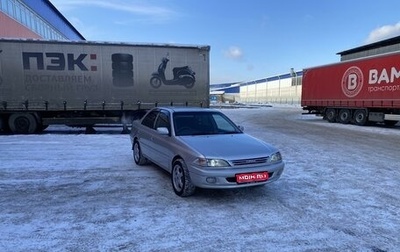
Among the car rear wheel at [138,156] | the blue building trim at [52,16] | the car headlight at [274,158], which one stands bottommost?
the car rear wheel at [138,156]

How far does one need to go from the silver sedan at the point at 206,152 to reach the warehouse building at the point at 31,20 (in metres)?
19.0

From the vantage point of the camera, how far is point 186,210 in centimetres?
483

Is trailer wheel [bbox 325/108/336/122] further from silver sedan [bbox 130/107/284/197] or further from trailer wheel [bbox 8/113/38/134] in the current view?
trailer wheel [bbox 8/113/38/134]

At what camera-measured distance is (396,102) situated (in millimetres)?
17609

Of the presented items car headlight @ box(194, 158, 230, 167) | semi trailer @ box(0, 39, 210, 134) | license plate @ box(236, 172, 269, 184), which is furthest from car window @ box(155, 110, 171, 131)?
semi trailer @ box(0, 39, 210, 134)

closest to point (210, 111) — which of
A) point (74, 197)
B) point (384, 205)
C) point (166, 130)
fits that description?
point (166, 130)

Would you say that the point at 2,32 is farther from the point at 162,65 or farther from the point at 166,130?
the point at 166,130

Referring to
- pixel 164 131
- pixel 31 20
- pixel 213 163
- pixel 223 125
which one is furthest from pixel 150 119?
pixel 31 20

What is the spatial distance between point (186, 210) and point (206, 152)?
0.91m

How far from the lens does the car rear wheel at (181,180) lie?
17.1ft

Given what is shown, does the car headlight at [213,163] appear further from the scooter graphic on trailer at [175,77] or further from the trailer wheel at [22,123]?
the trailer wheel at [22,123]

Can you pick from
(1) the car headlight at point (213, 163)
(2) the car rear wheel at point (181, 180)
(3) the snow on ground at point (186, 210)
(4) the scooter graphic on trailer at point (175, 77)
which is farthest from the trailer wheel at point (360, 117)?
(1) the car headlight at point (213, 163)

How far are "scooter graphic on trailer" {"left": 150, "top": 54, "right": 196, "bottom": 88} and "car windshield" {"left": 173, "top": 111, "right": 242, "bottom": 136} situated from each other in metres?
7.99

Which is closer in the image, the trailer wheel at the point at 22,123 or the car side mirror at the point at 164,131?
the car side mirror at the point at 164,131
